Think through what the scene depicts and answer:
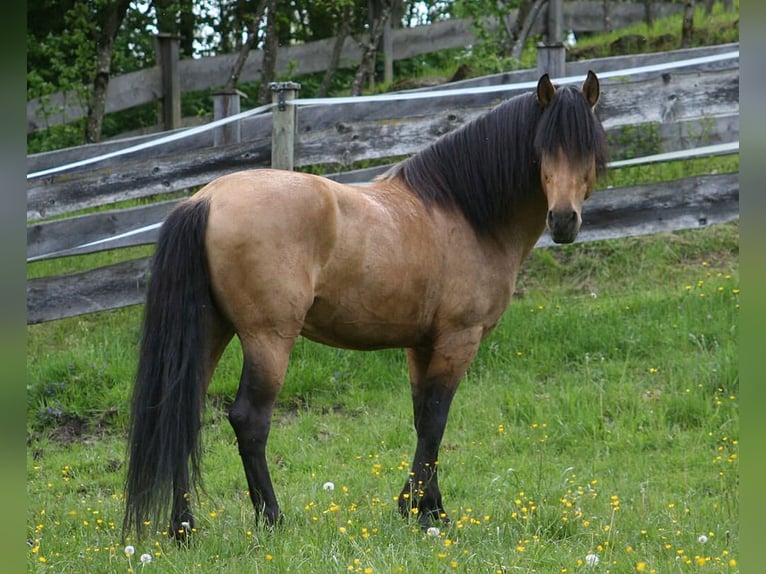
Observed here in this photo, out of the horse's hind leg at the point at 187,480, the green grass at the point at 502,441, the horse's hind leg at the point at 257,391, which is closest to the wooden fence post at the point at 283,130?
the green grass at the point at 502,441

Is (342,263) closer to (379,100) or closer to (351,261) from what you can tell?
(351,261)

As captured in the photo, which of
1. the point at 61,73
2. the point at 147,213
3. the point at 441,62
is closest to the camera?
the point at 147,213

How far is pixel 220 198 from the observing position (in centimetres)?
399

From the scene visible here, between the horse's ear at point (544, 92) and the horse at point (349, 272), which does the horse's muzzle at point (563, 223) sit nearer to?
the horse at point (349, 272)

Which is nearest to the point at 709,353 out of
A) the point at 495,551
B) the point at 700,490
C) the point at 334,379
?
the point at 700,490

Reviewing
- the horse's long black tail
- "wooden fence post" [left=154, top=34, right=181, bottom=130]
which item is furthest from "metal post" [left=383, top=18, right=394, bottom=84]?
the horse's long black tail

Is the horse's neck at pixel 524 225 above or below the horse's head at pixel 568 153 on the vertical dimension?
below

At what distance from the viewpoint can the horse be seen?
12.8 ft

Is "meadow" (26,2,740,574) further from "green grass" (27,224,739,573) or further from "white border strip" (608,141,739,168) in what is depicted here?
"white border strip" (608,141,739,168)

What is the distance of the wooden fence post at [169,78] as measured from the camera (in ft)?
38.1

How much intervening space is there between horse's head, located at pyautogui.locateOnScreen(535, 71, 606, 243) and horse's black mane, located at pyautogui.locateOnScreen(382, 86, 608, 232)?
98mm

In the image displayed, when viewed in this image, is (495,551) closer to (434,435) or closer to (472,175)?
(434,435)

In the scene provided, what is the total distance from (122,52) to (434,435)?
34.1ft

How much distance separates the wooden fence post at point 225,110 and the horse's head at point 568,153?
420 centimetres
